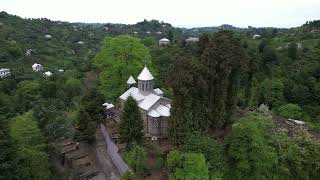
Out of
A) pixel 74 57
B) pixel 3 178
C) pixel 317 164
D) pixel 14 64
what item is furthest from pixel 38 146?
pixel 74 57

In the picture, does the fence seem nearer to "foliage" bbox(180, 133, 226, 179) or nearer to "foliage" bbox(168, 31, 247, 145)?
"foliage" bbox(168, 31, 247, 145)

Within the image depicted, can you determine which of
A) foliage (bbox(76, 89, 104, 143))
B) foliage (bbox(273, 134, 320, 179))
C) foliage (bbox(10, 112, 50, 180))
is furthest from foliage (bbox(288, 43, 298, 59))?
foliage (bbox(10, 112, 50, 180))

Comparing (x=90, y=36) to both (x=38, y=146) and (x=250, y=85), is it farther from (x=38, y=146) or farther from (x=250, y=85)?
(x=38, y=146)

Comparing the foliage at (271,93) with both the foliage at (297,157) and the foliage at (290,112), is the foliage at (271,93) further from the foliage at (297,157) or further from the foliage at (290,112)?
the foliage at (297,157)

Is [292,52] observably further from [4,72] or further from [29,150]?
[4,72]

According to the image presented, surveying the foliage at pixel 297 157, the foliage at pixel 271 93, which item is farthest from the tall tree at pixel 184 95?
the foliage at pixel 271 93

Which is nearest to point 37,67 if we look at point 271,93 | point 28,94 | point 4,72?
point 4,72
